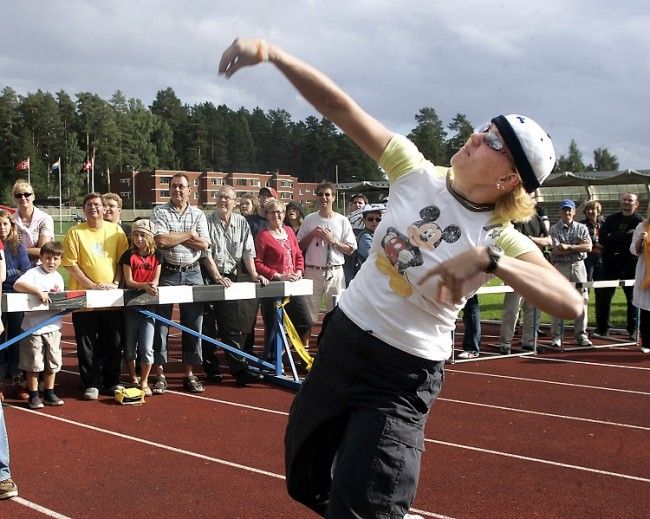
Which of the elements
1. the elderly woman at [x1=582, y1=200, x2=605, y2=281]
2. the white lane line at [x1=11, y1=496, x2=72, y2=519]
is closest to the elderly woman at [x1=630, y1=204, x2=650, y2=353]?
the elderly woman at [x1=582, y1=200, x2=605, y2=281]

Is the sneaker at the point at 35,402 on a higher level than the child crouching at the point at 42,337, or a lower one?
lower

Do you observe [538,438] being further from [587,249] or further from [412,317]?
[587,249]

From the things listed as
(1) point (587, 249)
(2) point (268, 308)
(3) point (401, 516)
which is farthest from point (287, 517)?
(1) point (587, 249)

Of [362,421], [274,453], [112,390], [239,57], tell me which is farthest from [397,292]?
[112,390]

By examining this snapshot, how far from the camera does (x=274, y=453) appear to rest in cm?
564

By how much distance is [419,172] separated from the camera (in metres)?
2.70

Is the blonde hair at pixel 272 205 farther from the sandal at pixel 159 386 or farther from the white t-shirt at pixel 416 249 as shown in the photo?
the white t-shirt at pixel 416 249

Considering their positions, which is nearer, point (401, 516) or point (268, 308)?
point (401, 516)

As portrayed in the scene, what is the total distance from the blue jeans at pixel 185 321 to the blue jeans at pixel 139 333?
155mm

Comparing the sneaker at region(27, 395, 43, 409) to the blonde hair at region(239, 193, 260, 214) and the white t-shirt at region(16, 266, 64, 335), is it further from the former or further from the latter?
the blonde hair at region(239, 193, 260, 214)

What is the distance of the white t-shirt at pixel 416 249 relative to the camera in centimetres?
252

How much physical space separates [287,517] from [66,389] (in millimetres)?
4424

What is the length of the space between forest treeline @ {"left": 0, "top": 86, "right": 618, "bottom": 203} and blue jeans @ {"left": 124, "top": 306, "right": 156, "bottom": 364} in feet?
250

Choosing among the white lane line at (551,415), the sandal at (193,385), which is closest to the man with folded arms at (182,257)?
the sandal at (193,385)
